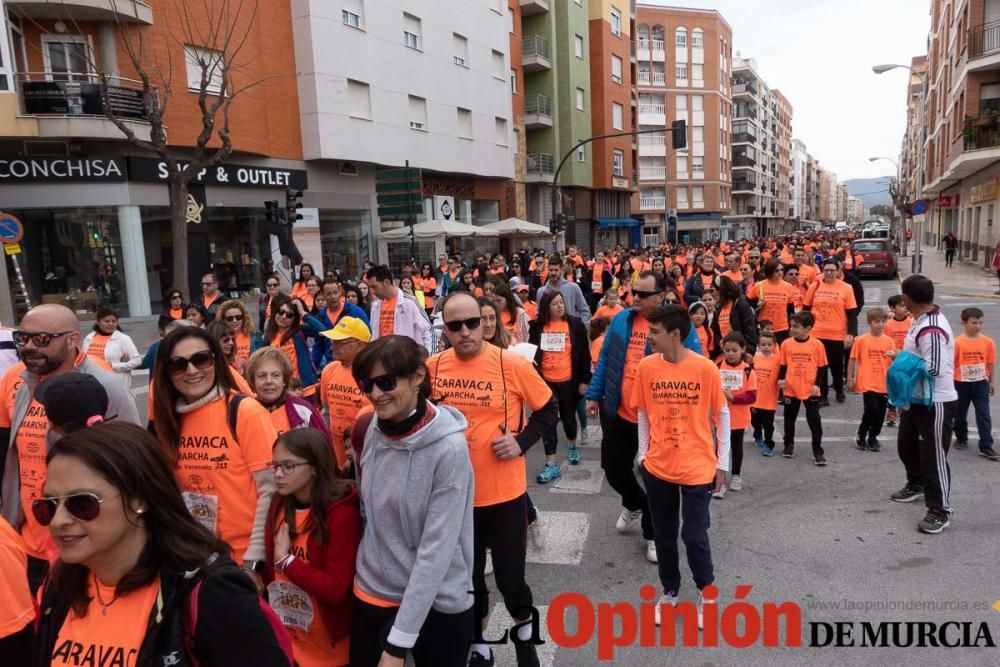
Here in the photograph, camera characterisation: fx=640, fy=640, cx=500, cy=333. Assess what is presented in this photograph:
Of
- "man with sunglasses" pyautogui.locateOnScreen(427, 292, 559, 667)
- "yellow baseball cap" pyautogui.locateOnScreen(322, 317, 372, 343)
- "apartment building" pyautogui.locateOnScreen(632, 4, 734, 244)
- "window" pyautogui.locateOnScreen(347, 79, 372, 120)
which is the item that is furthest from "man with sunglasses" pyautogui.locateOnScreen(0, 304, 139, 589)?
"apartment building" pyautogui.locateOnScreen(632, 4, 734, 244)

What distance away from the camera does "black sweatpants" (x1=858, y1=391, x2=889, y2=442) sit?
6676 millimetres

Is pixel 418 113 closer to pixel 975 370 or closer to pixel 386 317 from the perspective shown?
pixel 386 317

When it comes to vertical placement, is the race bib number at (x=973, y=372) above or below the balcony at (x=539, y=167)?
below

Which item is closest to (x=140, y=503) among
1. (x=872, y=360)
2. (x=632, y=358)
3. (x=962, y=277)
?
(x=632, y=358)

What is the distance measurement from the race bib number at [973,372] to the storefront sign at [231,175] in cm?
1857

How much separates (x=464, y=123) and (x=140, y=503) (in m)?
29.5

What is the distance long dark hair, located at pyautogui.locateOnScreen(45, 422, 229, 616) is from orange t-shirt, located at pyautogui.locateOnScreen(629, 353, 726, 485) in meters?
2.69

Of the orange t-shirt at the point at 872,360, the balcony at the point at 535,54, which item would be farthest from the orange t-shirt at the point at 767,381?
the balcony at the point at 535,54

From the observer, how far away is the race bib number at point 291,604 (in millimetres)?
2586

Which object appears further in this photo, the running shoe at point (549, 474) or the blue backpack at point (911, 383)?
the running shoe at point (549, 474)

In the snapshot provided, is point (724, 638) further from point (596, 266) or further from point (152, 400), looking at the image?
point (596, 266)

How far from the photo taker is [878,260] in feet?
83.2

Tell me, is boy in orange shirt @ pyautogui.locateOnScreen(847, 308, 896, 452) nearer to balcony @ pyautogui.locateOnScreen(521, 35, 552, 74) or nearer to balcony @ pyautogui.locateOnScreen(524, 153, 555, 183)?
balcony @ pyautogui.locateOnScreen(524, 153, 555, 183)

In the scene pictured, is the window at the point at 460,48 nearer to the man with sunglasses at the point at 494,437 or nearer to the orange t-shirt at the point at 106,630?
the man with sunglasses at the point at 494,437
